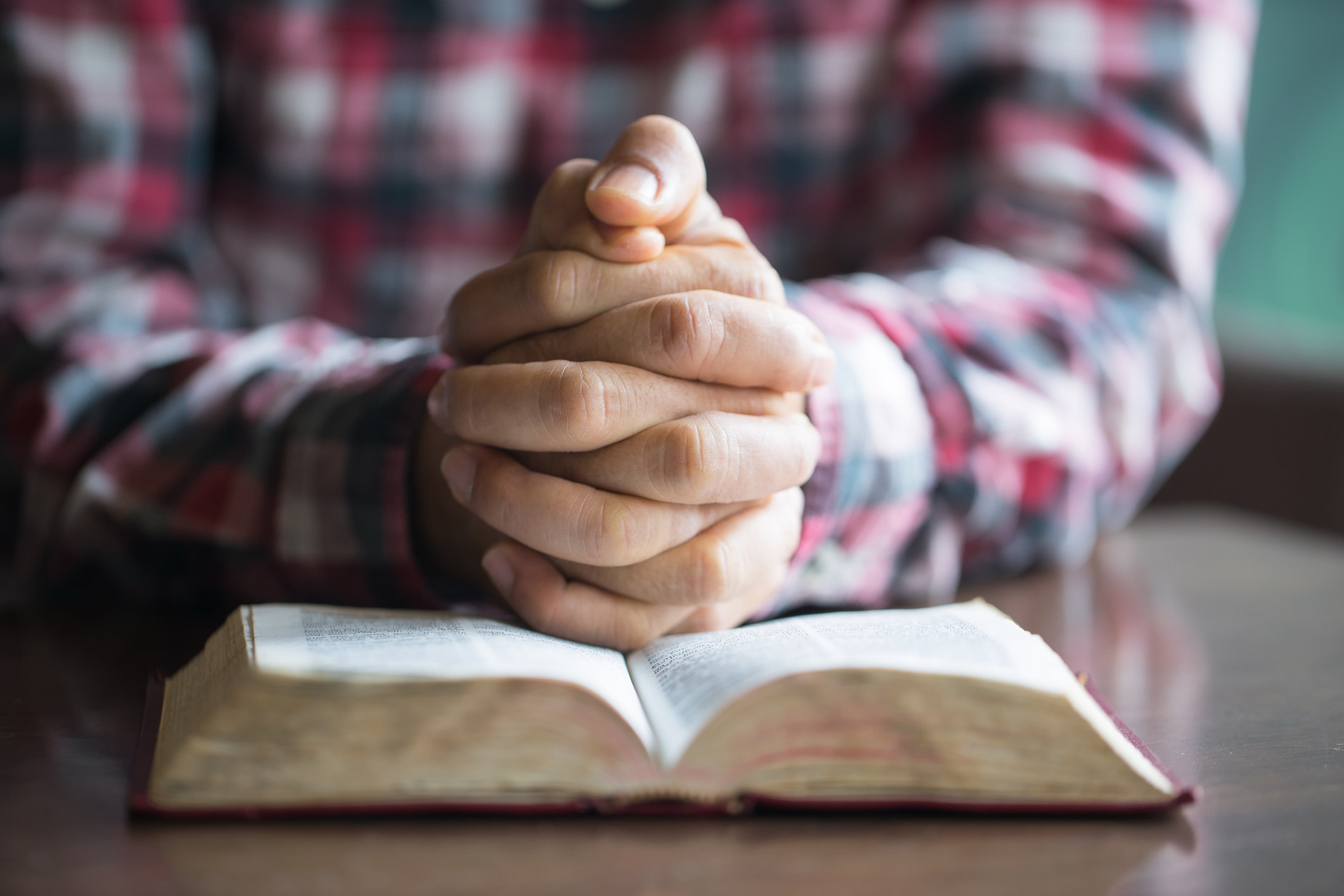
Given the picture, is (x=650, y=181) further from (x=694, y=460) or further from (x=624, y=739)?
(x=624, y=739)

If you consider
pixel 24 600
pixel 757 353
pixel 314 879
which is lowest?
pixel 24 600

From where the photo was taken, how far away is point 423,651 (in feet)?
1.16

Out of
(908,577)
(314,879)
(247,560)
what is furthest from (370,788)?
(908,577)

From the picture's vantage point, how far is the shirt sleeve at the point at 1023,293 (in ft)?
2.02

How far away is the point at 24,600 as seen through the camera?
0.60 m

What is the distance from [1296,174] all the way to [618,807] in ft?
6.43

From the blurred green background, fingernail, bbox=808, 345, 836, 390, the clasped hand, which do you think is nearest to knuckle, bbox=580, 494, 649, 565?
the clasped hand

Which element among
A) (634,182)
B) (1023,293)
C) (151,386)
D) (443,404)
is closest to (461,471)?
(443,404)

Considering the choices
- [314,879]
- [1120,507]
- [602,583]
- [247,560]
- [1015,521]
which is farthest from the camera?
[1120,507]

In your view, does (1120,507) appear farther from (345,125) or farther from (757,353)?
(345,125)

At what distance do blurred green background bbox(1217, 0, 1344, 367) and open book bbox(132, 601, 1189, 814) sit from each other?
1.68 meters

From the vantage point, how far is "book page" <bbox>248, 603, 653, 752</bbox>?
0.33 metres

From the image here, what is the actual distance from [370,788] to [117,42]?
2.33 feet

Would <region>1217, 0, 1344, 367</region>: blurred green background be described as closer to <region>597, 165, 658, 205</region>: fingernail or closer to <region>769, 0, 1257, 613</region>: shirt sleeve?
<region>769, 0, 1257, 613</region>: shirt sleeve
